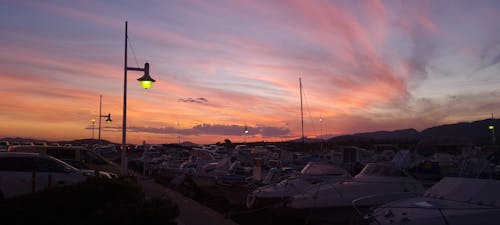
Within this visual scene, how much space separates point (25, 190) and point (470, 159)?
1324 centimetres

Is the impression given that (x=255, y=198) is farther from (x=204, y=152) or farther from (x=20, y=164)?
(x=204, y=152)

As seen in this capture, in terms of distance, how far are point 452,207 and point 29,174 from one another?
12290mm

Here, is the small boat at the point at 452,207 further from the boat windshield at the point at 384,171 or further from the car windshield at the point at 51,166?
the car windshield at the point at 51,166

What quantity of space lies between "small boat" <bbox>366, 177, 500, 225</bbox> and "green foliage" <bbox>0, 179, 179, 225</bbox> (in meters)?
5.58

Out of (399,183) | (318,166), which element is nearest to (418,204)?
(399,183)

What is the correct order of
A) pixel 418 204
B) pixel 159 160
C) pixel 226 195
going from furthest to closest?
pixel 159 160
pixel 226 195
pixel 418 204

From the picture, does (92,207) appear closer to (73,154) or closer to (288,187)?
(288,187)

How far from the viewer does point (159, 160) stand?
144 feet

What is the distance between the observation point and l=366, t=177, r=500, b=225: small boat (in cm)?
1108

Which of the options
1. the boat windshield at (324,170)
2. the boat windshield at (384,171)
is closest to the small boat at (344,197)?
the boat windshield at (384,171)

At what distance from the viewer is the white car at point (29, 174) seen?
15.3 meters

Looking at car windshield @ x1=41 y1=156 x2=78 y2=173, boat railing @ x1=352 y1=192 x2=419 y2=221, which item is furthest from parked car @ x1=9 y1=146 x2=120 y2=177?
boat railing @ x1=352 y1=192 x2=419 y2=221

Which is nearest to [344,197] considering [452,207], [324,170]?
[324,170]

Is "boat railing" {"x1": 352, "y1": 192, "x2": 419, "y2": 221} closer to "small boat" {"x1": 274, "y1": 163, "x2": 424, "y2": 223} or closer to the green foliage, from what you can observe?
"small boat" {"x1": 274, "y1": 163, "x2": 424, "y2": 223}
